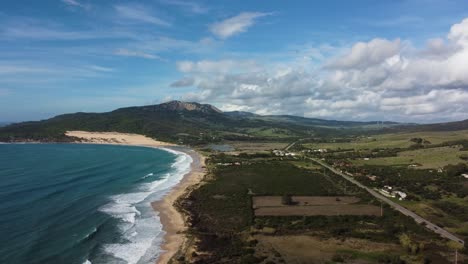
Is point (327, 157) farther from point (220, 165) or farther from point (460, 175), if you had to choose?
point (460, 175)

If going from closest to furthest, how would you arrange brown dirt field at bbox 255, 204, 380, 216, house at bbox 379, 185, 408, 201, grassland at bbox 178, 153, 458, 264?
grassland at bbox 178, 153, 458, 264, brown dirt field at bbox 255, 204, 380, 216, house at bbox 379, 185, 408, 201

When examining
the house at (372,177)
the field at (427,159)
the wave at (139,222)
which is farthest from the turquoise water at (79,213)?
the field at (427,159)

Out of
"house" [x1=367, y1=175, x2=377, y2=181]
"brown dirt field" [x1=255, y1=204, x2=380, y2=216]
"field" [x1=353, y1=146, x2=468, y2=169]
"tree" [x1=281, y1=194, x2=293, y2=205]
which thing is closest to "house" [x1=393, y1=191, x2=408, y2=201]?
"brown dirt field" [x1=255, y1=204, x2=380, y2=216]

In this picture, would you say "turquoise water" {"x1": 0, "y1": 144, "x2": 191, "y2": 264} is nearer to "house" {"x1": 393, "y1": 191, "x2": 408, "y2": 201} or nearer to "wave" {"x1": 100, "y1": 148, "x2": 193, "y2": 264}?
"wave" {"x1": 100, "y1": 148, "x2": 193, "y2": 264}

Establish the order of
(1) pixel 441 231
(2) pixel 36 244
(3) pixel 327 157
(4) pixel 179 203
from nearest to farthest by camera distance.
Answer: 1. (2) pixel 36 244
2. (1) pixel 441 231
3. (4) pixel 179 203
4. (3) pixel 327 157

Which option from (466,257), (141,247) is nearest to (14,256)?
(141,247)

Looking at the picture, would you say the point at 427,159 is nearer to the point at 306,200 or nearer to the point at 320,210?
the point at 306,200

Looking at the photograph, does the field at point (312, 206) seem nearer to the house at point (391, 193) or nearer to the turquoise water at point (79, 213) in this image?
the house at point (391, 193)
